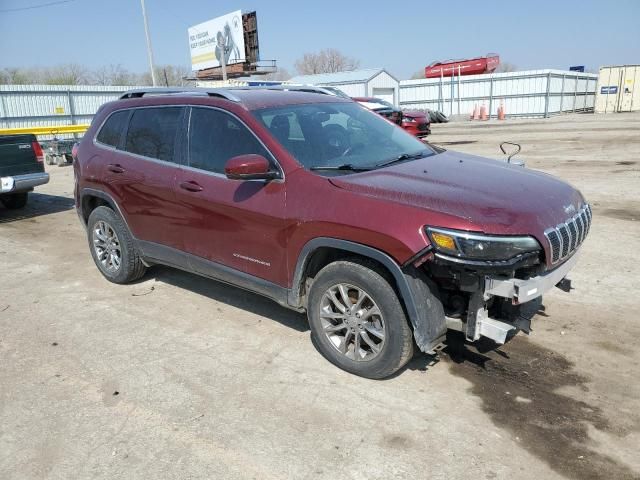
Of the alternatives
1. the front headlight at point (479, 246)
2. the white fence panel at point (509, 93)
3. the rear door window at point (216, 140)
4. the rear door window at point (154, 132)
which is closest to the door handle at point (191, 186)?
the rear door window at point (216, 140)

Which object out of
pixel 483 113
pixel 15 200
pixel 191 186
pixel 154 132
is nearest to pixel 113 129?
pixel 154 132

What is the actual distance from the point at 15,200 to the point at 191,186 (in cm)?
771

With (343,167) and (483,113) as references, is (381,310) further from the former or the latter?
(483,113)

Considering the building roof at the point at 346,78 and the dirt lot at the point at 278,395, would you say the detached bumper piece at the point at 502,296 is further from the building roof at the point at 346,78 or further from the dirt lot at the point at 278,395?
the building roof at the point at 346,78

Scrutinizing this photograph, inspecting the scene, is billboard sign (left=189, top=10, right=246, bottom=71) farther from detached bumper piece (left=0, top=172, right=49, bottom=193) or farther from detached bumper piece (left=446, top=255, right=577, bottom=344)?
detached bumper piece (left=446, top=255, right=577, bottom=344)

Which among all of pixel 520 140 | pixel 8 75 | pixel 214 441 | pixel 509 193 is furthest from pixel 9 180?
pixel 8 75

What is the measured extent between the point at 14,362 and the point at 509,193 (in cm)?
382

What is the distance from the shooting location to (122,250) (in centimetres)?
536

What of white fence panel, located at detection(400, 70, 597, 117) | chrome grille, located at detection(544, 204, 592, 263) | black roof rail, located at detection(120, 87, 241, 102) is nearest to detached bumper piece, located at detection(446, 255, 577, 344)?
chrome grille, located at detection(544, 204, 592, 263)

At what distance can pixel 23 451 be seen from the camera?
118 inches

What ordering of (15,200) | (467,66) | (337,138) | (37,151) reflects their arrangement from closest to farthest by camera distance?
(337,138), (37,151), (15,200), (467,66)

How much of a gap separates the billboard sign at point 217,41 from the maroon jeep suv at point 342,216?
41910 mm

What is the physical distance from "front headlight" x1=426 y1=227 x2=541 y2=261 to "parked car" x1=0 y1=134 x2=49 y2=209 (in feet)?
28.0

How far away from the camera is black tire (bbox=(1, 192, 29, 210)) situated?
1023 cm
